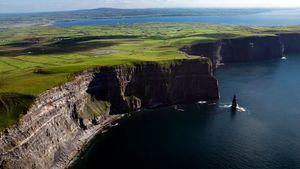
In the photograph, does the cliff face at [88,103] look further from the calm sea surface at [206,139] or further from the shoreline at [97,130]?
the calm sea surface at [206,139]

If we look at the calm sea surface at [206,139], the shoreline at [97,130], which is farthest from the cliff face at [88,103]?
the calm sea surface at [206,139]

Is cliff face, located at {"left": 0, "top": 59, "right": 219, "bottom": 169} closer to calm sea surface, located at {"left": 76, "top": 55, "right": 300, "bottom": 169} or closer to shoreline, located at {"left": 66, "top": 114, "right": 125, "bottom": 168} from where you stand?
shoreline, located at {"left": 66, "top": 114, "right": 125, "bottom": 168}

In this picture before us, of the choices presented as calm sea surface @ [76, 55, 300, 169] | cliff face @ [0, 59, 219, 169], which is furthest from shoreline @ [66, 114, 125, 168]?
calm sea surface @ [76, 55, 300, 169]

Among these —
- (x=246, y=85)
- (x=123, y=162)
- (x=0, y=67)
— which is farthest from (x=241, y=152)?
(x=0, y=67)

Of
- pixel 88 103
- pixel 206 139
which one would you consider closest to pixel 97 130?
pixel 88 103

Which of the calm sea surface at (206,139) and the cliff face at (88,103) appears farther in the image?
the calm sea surface at (206,139)

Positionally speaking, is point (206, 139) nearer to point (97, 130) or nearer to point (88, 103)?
point (97, 130)
